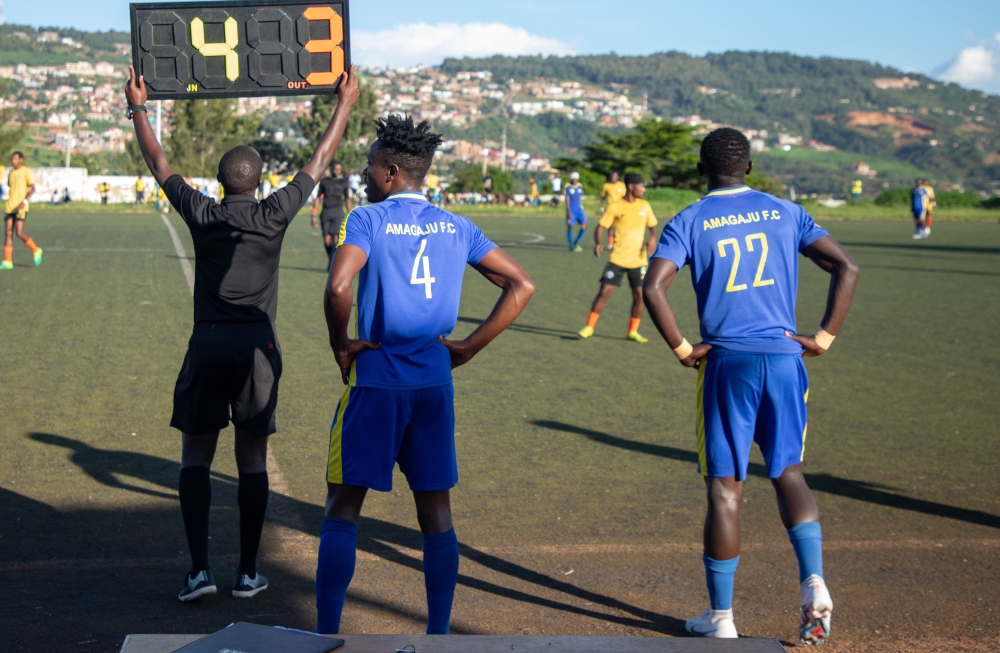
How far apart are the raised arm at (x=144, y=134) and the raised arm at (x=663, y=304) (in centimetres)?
191

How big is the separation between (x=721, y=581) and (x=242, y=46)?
2691mm

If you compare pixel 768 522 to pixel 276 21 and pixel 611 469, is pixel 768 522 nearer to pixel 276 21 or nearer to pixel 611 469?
pixel 611 469

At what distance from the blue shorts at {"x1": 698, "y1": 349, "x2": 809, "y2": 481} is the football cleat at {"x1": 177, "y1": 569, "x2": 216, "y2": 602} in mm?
2157

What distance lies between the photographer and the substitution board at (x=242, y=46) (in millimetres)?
3451

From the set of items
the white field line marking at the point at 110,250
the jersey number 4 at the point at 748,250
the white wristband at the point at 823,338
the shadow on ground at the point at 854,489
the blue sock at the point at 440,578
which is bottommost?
the white field line marking at the point at 110,250

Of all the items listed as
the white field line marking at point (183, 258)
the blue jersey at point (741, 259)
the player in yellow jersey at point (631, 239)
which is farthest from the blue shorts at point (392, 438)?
the white field line marking at point (183, 258)

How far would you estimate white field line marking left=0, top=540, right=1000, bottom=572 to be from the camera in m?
4.72

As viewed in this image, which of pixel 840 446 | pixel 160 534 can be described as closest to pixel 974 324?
pixel 840 446

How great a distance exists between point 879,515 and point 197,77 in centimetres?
434

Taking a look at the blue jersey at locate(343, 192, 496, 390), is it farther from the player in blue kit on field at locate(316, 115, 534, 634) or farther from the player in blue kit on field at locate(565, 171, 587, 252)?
the player in blue kit on field at locate(565, 171, 587, 252)

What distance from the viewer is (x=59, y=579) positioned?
14.8ft

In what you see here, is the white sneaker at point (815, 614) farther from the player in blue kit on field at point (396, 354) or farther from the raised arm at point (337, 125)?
the raised arm at point (337, 125)

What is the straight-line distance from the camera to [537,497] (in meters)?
5.93

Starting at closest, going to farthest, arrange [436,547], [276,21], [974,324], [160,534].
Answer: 1. [276,21]
2. [436,547]
3. [160,534]
4. [974,324]
